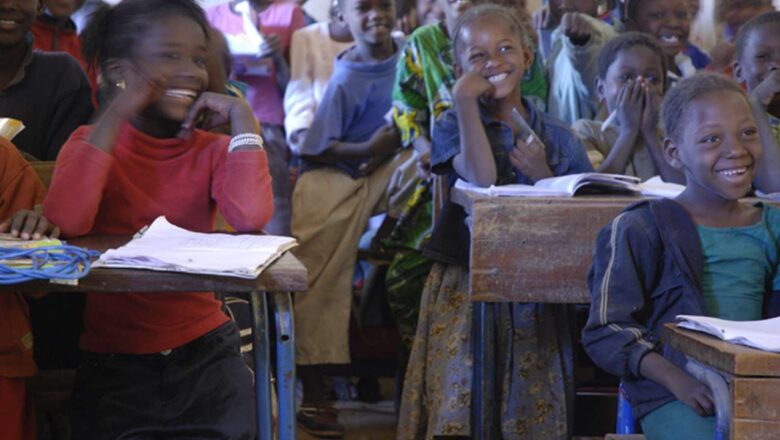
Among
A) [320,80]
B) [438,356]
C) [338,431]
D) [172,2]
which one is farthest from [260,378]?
[320,80]

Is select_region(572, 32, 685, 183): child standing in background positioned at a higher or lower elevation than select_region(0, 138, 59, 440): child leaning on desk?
higher

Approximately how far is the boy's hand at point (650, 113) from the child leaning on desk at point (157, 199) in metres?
1.53

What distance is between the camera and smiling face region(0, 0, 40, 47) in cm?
331

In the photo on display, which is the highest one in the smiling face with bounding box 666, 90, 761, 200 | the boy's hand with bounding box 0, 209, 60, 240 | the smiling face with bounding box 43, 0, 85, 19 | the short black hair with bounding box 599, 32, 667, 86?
the smiling face with bounding box 43, 0, 85, 19

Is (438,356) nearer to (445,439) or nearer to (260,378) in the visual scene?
(445,439)

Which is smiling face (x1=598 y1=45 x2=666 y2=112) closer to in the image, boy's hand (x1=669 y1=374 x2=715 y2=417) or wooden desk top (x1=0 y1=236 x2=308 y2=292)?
boy's hand (x1=669 y1=374 x2=715 y2=417)

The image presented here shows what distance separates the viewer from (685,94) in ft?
8.10

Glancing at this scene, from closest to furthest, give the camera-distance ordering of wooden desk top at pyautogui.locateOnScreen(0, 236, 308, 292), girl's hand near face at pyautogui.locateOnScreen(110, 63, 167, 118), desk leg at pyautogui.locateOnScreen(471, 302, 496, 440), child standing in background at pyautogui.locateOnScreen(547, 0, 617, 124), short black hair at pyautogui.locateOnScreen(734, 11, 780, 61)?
wooden desk top at pyautogui.locateOnScreen(0, 236, 308, 292) → girl's hand near face at pyautogui.locateOnScreen(110, 63, 167, 118) → desk leg at pyautogui.locateOnScreen(471, 302, 496, 440) → short black hair at pyautogui.locateOnScreen(734, 11, 780, 61) → child standing in background at pyautogui.locateOnScreen(547, 0, 617, 124)

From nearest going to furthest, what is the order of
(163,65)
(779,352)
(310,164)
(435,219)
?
(779,352) < (163,65) < (435,219) < (310,164)

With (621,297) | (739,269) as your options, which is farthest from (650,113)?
(621,297)

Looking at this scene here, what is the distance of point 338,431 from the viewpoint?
13.7ft

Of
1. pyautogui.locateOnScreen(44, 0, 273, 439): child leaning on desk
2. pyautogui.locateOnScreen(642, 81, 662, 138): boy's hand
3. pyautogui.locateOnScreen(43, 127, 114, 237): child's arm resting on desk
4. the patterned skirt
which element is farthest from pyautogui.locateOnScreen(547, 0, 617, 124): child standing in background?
pyautogui.locateOnScreen(43, 127, 114, 237): child's arm resting on desk

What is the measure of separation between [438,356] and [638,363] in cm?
140

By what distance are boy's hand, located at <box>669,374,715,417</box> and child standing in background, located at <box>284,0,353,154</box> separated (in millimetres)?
2909
